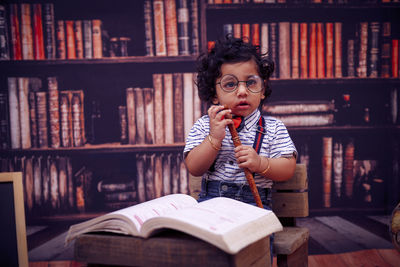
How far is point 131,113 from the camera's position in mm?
2043

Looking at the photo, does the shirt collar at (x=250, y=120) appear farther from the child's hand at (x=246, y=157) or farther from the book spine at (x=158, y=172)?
the book spine at (x=158, y=172)

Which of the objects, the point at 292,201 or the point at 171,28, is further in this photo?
the point at 171,28

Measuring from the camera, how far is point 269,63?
1.15 m

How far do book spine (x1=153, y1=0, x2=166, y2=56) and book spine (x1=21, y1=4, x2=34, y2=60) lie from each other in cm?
75

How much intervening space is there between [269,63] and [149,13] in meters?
1.11

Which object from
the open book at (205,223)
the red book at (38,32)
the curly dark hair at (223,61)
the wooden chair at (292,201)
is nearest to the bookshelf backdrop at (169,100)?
the red book at (38,32)

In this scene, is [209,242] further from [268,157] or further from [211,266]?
[268,157]

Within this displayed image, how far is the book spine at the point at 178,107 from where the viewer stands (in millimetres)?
2023

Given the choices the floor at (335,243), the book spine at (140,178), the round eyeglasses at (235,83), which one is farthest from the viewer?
the book spine at (140,178)

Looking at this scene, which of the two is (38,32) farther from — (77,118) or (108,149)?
(108,149)

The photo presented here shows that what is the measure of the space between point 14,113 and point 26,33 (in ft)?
1.61

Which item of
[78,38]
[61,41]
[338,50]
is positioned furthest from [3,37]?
[338,50]

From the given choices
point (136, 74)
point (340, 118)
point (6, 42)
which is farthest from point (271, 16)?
point (6, 42)

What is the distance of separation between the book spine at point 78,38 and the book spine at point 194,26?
68cm
